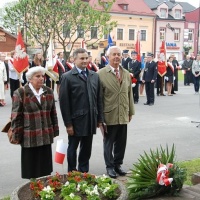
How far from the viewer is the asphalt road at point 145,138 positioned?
18.8 feet

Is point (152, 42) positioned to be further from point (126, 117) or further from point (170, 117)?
point (126, 117)

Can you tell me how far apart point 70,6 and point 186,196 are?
3292 centimetres

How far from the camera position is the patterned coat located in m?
4.19

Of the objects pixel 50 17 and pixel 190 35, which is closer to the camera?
pixel 50 17

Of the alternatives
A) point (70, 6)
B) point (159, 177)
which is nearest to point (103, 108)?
point (159, 177)

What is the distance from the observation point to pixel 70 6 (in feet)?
115

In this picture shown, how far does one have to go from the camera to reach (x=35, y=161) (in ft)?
14.4

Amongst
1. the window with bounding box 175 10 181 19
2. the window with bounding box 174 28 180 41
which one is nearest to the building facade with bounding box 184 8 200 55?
the window with bounding box 174 28 180 41

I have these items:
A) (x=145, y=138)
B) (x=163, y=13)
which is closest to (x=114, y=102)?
(x=145, y=138)

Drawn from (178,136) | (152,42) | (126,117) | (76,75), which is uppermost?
(152,42)

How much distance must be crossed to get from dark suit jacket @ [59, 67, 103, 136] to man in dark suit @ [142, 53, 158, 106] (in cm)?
865

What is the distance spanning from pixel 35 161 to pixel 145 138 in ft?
12.9

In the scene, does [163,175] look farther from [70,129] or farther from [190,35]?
[190,35]

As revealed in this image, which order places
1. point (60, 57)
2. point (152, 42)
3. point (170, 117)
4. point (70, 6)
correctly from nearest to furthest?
1. point (170, 117)
2. point (60, 57)
3. point (70, 6)
4. point (152, 42)
